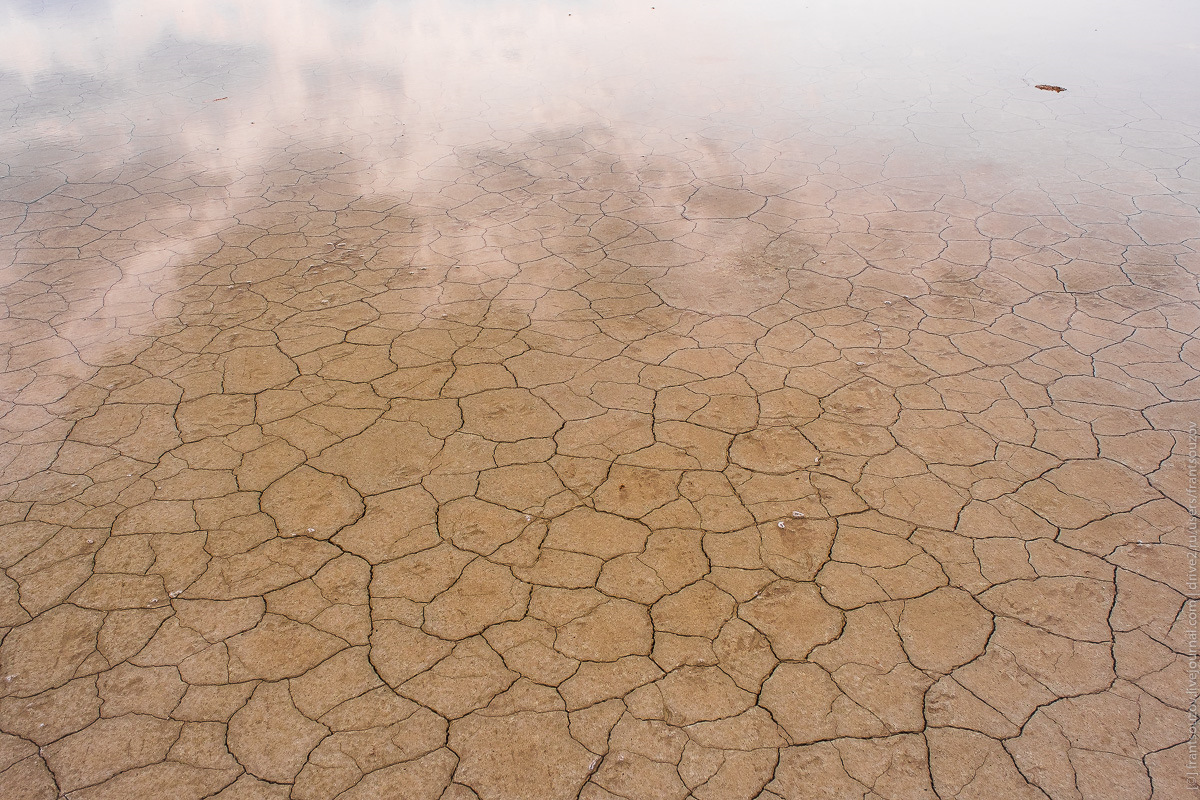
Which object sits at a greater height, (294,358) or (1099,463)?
(1099,463)

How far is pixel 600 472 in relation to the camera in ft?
8.23

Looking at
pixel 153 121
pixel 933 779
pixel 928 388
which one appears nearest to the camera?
pixel 933 779

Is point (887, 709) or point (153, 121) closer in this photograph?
point (887, 709)

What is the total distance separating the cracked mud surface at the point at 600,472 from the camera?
1.72 m

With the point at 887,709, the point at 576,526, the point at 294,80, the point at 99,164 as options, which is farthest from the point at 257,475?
the point at 294,80

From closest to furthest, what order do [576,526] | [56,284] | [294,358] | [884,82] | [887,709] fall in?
1. [887,709]
2. [576,526]
3. [294,358]
4. [56,284]
5. [884,82]

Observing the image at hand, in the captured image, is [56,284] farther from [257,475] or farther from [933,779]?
[933,779]

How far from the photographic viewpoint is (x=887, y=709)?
1.77 m

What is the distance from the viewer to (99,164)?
17.4ft

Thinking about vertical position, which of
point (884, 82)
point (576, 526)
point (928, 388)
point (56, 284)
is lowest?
point (56, 284)

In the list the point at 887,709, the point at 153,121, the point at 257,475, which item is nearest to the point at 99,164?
the point at 153,121

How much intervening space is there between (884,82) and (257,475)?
6776mm

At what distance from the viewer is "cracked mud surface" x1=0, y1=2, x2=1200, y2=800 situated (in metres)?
1.72

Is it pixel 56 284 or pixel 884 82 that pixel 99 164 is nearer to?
pixel 56 284
